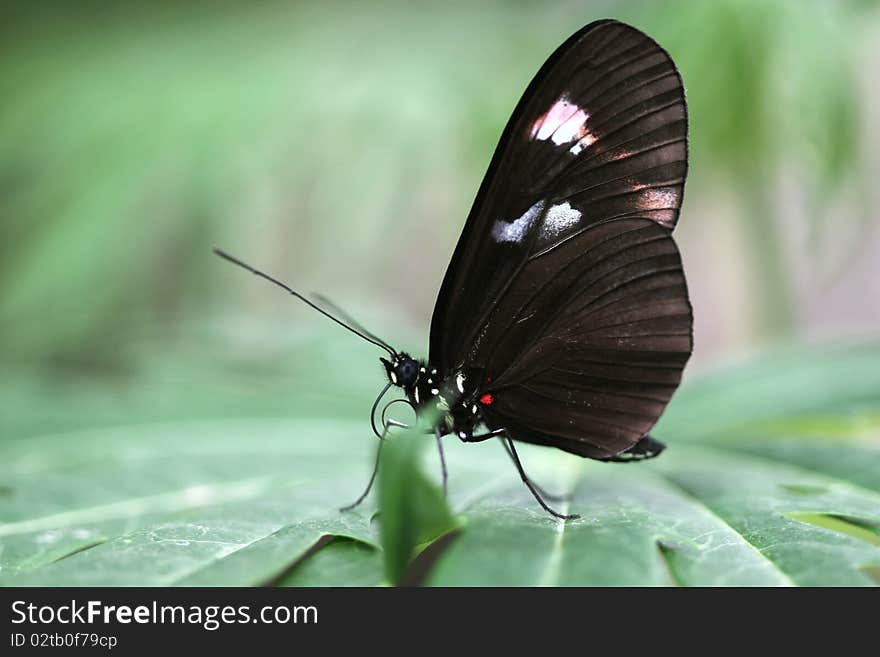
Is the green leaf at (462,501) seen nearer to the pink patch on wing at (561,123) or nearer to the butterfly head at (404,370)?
the butterfly head at (404,370)

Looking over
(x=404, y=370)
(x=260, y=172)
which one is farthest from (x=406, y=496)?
(x=260, y=172)

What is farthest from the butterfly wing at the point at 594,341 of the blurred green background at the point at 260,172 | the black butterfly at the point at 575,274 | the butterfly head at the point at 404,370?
the blurred green background at the point at 260,172

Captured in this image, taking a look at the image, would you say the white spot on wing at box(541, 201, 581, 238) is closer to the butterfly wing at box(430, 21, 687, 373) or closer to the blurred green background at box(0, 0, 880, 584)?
the butterfly wing at box(430, 21, 687, 373)

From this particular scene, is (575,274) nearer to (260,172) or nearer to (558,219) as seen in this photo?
(558,219)

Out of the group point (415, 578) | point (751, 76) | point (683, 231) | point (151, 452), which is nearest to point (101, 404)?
point (151, 452)

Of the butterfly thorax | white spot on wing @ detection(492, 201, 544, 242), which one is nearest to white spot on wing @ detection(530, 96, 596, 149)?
white spot on wing @ detection(492, 201, 544, 242)

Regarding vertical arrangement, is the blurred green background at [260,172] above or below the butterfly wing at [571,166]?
above
